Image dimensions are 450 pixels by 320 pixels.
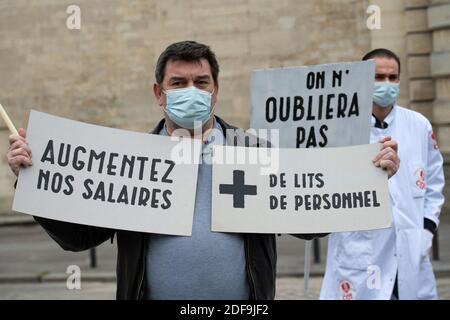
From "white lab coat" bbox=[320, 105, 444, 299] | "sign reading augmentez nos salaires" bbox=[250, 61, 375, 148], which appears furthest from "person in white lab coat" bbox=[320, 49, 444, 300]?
"sign reading augmentez nos salaires" bbox=[250, 61, 375, 148]

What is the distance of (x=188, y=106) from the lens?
363 centimetres

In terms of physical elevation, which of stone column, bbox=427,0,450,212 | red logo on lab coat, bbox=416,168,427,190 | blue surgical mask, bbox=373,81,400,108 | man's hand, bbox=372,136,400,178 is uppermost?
stone column, bbox=427,0,450,212

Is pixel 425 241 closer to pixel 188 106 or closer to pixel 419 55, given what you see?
pixel 188 106

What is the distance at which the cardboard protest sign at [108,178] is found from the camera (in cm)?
360

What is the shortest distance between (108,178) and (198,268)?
500 millimetres

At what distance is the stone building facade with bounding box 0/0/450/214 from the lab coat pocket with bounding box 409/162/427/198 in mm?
12058

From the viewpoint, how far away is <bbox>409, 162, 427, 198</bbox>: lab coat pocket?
19.5ft

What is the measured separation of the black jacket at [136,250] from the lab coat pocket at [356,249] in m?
2.25

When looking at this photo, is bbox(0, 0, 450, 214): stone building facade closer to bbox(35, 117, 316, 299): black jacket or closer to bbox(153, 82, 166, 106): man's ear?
bbox(153, 82, 166, 106): man's ear

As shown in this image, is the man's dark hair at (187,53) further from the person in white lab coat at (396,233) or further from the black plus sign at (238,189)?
the person in white lab coat at (396,233)

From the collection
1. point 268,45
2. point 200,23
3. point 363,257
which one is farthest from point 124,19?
point 363,257

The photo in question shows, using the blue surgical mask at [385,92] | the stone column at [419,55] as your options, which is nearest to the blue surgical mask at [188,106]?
the blue surgical mask at [385,92]

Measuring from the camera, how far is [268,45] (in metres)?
19.2

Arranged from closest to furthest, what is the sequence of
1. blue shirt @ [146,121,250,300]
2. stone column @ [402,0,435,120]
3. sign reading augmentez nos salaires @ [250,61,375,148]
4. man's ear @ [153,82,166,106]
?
1. blue shirt @ [146,121,250,300]
2. man's ear @ [153,82,166,106]
3. sign reading augmentez nos salaires @ [250,61,375,148]
4. stone column @ [402,0,435,120]
